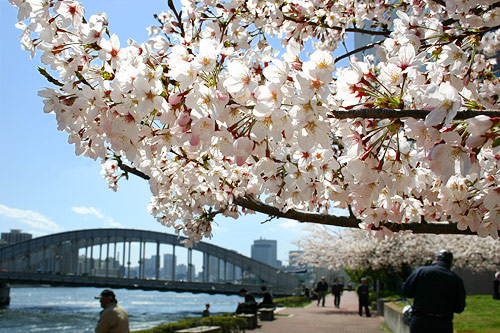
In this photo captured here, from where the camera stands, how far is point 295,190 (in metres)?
2.33

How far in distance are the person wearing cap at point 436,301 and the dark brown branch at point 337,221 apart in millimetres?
1505

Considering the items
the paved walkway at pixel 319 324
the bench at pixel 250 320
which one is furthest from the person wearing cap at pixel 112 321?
the bench at pixel 250 320

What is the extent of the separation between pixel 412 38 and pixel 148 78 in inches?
60.5

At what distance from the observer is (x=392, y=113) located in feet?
5.26

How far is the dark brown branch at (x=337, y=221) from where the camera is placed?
3.32 metres

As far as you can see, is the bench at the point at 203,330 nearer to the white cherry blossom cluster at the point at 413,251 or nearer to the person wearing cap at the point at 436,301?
the person wearing cap at the point at 436,301

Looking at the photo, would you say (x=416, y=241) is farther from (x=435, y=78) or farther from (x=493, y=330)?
(x=435, y=78)

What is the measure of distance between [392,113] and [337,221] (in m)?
2.01

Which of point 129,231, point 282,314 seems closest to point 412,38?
point 282,314

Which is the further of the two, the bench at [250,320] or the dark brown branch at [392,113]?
the bench at [250,320]

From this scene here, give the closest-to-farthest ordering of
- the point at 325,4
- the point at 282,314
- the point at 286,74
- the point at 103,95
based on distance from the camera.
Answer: the point at 286,74, the point at 103,95, the point at 325,4, the point at 282,314

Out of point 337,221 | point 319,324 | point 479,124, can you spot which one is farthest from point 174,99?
point 319,324

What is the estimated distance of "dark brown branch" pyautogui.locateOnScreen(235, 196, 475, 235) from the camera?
131 inches

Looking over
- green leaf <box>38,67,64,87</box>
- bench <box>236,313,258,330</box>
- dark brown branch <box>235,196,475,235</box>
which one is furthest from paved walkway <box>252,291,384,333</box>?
green leaf <box>38,67,64,87</box>
